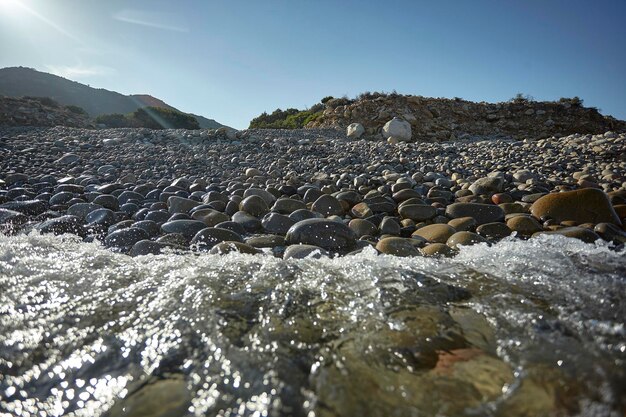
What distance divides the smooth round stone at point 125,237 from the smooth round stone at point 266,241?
2.58 ft

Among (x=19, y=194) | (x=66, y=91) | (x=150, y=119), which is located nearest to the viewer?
(x=19, y=194)

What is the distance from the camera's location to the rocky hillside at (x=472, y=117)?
41.0 ft

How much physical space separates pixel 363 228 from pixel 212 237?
1.19m

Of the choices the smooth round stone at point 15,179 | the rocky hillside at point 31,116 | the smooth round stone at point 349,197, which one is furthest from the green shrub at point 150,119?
the smooth round stone at point 349,197

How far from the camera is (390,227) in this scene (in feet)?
9.33

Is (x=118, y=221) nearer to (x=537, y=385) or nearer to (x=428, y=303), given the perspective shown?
(x=428, y=303)

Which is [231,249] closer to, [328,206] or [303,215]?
[303,215]

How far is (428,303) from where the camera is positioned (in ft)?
4.33

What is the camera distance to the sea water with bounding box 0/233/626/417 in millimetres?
861

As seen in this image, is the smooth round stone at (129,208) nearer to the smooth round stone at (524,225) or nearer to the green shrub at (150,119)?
the smooth round stone at (524,225)

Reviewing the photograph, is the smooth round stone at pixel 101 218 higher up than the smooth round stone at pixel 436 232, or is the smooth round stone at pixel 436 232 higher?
the smooth round stone at pixel 436 232

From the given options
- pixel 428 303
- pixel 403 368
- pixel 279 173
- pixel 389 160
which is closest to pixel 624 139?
pixel 389 160

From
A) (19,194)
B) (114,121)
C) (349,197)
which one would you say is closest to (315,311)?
(349,197)

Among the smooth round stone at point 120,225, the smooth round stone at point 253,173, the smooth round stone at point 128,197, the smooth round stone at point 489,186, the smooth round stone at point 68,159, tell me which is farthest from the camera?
the smooth round stone at point 68,159
